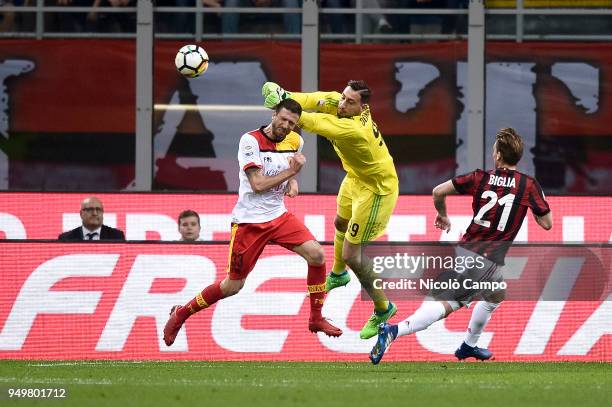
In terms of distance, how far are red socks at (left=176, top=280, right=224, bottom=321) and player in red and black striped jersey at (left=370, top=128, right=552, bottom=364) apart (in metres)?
1.52

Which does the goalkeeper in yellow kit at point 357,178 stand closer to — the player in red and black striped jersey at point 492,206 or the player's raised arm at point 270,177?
the player's raised arm at point 270,177

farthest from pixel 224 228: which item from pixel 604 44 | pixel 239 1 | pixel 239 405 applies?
pixel 239 405

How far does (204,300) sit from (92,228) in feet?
9.23

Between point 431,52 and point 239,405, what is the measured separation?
10.1m

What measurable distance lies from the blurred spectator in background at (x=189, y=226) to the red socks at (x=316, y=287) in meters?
2.51

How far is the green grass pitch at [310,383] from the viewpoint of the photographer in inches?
372

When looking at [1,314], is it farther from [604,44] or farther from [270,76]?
[604,44]

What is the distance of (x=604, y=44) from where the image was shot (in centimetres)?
1850

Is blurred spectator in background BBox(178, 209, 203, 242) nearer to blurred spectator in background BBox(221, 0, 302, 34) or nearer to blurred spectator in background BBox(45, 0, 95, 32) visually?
blurred spectator in background BBox(221, 0, 302, 34)

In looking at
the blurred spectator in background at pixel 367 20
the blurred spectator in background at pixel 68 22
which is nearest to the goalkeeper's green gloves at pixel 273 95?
the blurred spectator in background at pixel 367 20

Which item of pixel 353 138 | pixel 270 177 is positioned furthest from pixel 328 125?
pixel 270 177

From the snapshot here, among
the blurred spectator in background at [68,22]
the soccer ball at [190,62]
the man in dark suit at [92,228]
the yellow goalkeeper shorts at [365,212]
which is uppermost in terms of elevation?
the blurred spectator in background at [68,22]

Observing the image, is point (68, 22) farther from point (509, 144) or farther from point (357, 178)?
point (509, 144)

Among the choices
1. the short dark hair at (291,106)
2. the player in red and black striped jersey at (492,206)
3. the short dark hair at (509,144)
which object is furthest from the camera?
the short dark hair at (291,106)
